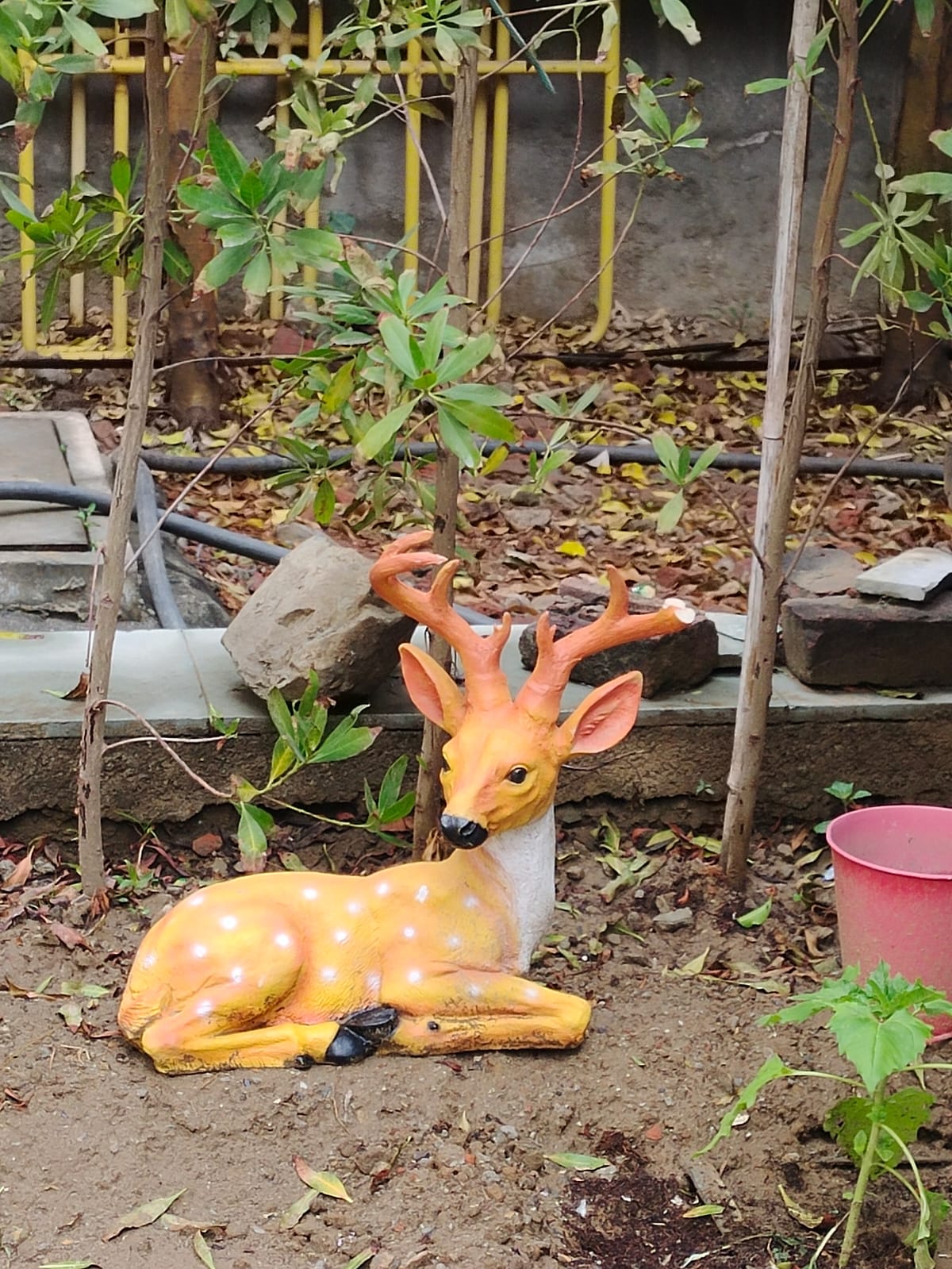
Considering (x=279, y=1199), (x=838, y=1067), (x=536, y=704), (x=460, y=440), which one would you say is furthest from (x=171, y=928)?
(x=838, y=1067)

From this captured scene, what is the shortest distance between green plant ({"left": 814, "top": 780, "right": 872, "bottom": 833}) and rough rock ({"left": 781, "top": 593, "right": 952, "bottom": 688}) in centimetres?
27

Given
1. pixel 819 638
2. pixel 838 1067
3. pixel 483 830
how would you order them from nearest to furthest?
pixel 483 830 → pixel 838 1067 → pixel 819 638

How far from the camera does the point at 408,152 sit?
821cm

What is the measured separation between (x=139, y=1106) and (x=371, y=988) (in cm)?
49

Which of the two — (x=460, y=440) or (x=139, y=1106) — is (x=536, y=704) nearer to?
(x=460, y=440)

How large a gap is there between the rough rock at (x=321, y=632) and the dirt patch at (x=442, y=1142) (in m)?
0.68

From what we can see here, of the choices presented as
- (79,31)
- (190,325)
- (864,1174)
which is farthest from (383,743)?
(190,325)

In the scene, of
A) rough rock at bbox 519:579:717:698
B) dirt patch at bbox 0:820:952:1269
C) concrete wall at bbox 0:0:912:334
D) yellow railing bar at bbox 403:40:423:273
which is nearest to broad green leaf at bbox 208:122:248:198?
rough rock at bbox 519:579:717:698

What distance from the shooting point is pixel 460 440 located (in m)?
2.65

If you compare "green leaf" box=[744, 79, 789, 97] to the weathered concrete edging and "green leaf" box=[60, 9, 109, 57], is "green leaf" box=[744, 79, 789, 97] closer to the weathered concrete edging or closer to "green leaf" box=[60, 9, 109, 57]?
"green leaf" box=[60, 9, 109, 57]

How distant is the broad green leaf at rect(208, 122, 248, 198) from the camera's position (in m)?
2.62

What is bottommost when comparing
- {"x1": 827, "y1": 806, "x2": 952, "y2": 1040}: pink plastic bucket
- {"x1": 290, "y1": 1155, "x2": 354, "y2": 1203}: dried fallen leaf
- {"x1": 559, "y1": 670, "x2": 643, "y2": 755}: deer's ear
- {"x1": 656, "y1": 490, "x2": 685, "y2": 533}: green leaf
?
{"x1": 290, "y1": 1155, "x2": 354, "y2": 1203}: dried fallen leaf

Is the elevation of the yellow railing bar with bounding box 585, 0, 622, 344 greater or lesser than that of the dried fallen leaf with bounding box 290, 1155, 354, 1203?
greater

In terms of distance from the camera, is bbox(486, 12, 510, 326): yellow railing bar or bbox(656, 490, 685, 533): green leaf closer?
bbox(656, 490, 685, 533): green leaf
